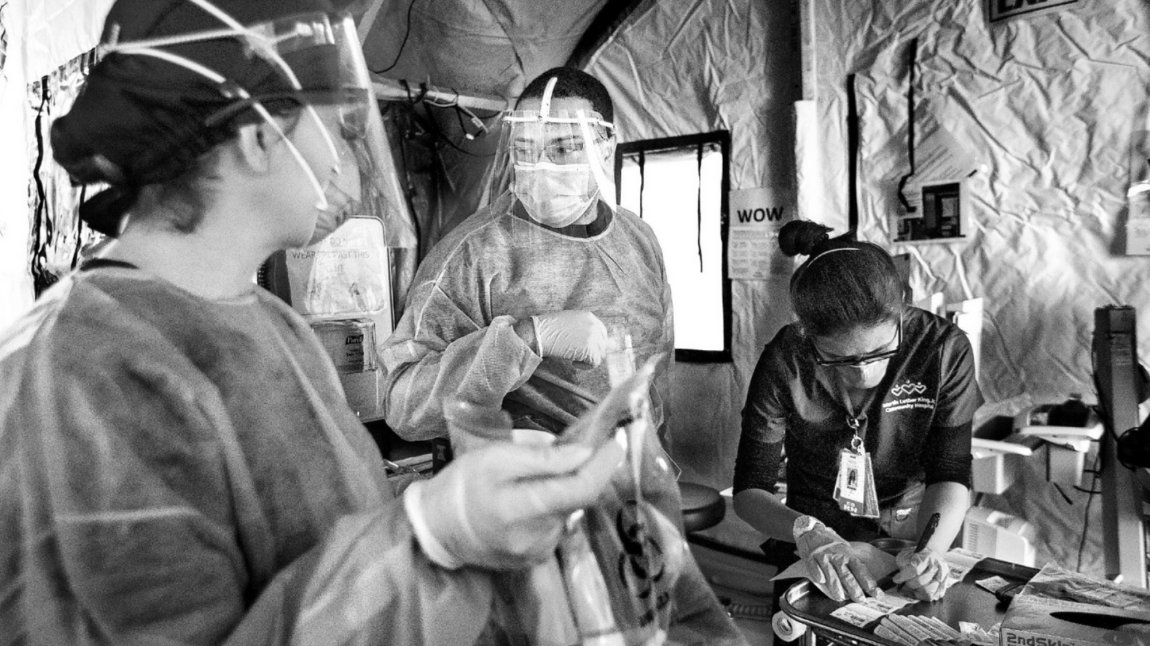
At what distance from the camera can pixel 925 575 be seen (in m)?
1.34

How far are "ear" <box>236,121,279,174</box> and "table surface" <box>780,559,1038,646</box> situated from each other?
3.87ft

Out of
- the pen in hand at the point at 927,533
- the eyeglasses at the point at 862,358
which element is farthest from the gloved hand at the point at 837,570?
the eyeglasses at the point at 862,358

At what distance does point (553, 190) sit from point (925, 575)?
110cm

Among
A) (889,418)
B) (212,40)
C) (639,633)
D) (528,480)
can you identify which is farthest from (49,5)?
(889,418)

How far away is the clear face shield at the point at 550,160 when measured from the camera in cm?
72

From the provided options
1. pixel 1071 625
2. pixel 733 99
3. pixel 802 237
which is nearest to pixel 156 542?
pixel 1071 625

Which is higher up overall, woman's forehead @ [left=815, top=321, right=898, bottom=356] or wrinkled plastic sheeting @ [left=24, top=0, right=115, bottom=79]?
wrinkled plastic sheeting @ [left=24, top=0, right=115, bottom=79]

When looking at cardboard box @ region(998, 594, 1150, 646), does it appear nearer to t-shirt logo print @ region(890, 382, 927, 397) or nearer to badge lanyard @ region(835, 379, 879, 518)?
badge lanyard @ region(835, 379, 879, 518)

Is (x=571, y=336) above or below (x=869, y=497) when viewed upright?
above

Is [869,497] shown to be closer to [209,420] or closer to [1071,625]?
[1071,625]

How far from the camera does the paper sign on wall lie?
166 centimetres

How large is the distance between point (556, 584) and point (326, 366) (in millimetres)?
233

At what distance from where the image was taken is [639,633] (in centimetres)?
57

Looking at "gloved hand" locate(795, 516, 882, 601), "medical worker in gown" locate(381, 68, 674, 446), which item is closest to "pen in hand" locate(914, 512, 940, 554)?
"gloved hand" locate(795, 516, 882, 601)
